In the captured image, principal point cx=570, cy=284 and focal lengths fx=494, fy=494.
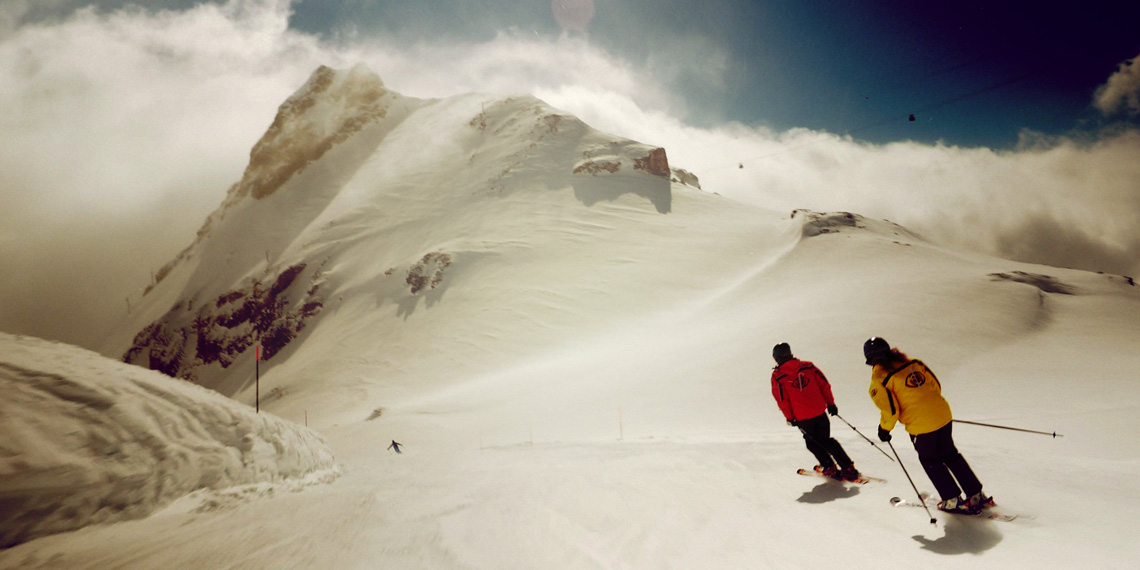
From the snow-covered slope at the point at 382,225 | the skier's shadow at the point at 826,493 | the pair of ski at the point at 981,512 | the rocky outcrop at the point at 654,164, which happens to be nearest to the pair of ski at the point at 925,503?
the pair of ski at the point at 981,512

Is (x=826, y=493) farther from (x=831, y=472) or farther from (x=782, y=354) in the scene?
(x=782, y=354)

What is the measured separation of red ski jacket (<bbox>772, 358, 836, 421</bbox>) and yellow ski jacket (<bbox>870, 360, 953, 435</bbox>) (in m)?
1.14

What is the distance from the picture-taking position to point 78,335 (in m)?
93.8

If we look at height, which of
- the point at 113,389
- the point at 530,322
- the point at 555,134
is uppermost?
the point at 555,134

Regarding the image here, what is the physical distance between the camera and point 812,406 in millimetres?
5766

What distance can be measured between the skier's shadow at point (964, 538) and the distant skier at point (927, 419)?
0.18 meters

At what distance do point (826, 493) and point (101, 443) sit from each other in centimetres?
691

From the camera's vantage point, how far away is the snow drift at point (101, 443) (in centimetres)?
370

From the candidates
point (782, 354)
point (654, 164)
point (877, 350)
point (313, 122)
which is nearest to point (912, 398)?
point (877, 350)

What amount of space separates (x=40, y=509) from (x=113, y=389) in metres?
1.69

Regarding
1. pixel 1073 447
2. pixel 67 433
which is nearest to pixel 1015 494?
pixel 1073 447

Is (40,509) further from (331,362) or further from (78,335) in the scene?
(78,335)

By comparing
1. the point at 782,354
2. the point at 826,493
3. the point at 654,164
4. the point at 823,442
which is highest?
the point at 654,164

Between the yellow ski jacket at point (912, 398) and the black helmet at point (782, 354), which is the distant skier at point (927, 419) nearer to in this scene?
the yellow ski jacket at point (912, 398)
